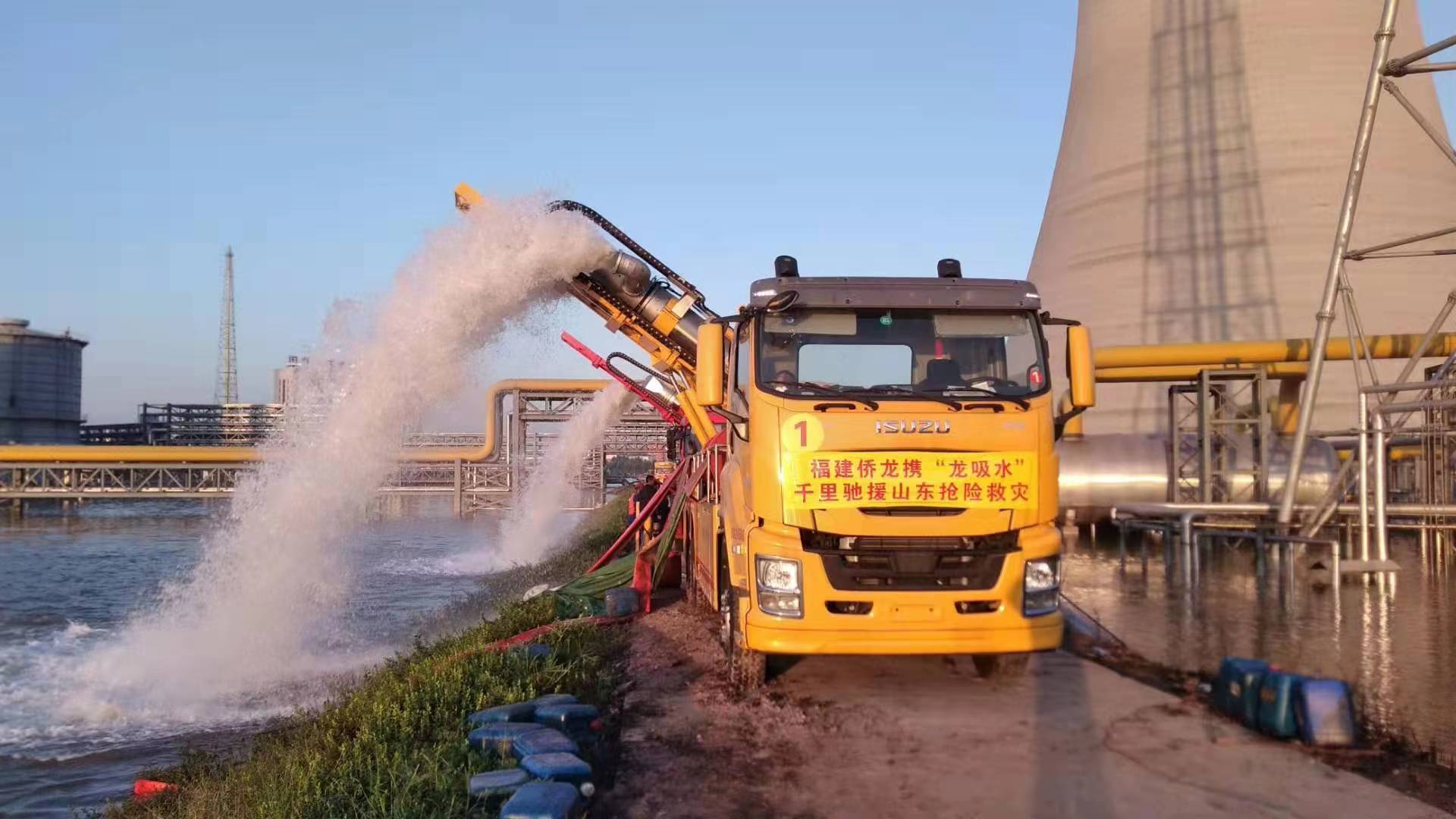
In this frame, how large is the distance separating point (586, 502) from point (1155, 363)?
2765 cm

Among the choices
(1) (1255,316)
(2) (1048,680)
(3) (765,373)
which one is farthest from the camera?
(1) (1255,316)

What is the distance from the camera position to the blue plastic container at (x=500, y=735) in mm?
5422

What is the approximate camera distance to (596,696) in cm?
708

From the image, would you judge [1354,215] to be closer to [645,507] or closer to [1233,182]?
[645,507]

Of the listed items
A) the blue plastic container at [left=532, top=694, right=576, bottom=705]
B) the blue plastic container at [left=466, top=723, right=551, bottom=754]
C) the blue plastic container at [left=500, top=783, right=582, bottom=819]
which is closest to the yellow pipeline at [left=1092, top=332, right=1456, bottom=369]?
the blue plastic container at [left=532, top=694, right=576, bottom=705]

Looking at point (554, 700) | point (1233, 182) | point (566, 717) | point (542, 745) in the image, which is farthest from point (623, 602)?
point (1233, 182)

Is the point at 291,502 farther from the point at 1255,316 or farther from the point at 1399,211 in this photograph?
the point at 1399,211

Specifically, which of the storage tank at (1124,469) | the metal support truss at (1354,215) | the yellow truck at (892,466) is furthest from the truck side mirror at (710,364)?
the storage tank at (1124,469)

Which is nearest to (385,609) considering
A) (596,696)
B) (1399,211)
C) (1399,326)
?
(596,696)

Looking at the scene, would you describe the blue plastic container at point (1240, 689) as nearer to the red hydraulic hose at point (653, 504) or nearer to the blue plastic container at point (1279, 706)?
the blue plastic container at point (1279, 706)

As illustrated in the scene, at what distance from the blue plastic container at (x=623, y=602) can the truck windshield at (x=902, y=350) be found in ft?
15.6

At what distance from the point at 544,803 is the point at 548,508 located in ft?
78.9

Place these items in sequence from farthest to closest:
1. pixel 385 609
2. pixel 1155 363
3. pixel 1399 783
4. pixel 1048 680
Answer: pixel 1155 363
pixel 385 609
pixel 1048 680
pixel 1399 783

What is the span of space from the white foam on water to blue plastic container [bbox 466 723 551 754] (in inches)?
591
